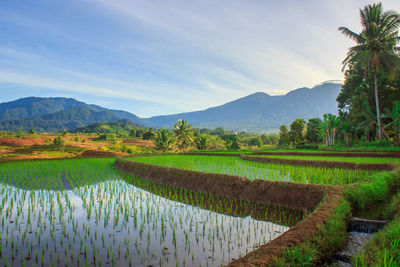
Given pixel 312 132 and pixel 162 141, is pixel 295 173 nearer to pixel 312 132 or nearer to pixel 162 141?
pixel 162 141

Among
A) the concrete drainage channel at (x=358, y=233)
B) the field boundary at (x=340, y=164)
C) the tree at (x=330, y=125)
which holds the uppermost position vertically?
the tree at (x=330, y=125)

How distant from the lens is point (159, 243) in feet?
14.7

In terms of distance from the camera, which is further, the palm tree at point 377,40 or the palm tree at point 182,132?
the palm tree at point 182,132

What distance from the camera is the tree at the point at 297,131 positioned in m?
43.8

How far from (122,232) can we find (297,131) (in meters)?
43.6

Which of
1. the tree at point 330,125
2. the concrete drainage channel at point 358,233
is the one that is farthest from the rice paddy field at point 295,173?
the tree at point 330,125

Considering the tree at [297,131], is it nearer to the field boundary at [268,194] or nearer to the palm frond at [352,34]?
the palm frond at [352,34]

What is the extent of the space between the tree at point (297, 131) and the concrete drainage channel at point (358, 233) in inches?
1632

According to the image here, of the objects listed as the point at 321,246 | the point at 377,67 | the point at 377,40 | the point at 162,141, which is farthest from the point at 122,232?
the point at 162,141

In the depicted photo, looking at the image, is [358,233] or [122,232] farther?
[122,232]

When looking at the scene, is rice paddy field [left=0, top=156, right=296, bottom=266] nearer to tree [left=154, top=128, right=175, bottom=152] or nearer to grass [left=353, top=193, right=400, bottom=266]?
grass [left=353, top=193, right=400, bottom=266]

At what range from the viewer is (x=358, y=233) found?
457 cm

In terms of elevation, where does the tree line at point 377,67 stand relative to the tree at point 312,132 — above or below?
above

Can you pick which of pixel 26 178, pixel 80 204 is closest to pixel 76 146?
pixel 26 178
